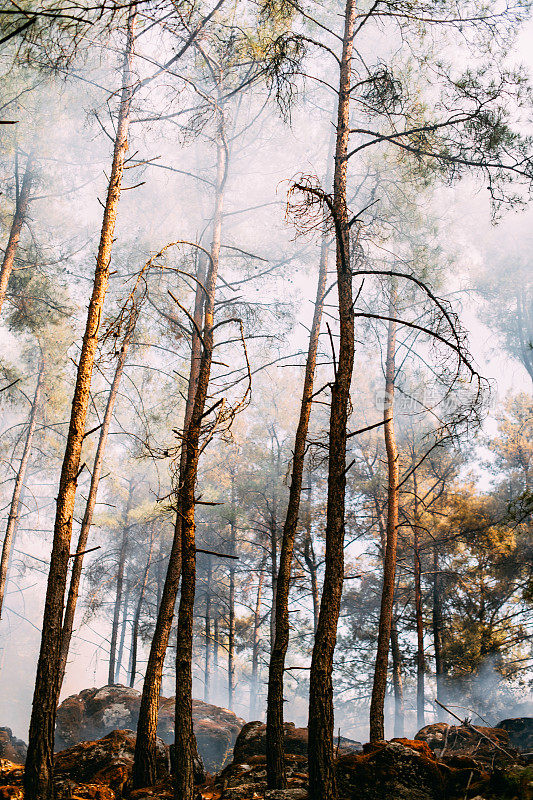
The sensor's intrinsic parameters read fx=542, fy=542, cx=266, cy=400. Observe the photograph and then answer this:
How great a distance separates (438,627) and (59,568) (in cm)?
1290

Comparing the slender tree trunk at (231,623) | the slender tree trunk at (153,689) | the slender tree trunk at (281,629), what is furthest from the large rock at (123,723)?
the slender tree trunk at (281,629)

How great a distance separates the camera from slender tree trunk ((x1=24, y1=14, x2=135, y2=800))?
4.57 metres

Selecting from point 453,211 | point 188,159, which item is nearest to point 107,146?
point 188,159

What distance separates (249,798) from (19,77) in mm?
11888

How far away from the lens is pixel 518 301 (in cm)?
1836

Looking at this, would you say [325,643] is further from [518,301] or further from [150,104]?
[518,301]

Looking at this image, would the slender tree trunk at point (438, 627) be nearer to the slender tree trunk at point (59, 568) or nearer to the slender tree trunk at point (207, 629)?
the slender tree trunk at point (207, 629)

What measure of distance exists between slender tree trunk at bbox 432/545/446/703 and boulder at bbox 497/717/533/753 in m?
2.26

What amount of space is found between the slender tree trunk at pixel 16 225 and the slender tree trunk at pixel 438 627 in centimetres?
1181

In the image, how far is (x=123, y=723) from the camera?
1414 cm

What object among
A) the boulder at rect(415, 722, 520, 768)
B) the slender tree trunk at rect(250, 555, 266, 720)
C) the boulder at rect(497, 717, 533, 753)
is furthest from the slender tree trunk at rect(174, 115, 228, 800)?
the slender tree trunk at rect(250, 555, 266, 720)

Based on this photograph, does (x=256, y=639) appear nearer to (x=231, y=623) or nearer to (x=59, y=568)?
(x=231, y=623)

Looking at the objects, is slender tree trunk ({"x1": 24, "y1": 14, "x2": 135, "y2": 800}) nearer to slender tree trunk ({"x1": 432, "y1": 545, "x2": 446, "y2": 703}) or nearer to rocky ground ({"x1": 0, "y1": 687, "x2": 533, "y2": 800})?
rocky ground ({"x1": 0, "y1": 687, "x2": 533, "y2": 800})

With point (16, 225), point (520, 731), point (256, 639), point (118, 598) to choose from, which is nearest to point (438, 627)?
point (520, 731)
